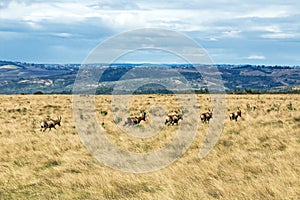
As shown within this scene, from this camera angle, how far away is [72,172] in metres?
11.0

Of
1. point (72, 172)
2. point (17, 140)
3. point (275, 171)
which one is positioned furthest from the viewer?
point (17, 140)

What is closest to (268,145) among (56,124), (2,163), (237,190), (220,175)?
(220,175)

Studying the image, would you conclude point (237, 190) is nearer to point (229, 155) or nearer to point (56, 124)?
point (229, 155)

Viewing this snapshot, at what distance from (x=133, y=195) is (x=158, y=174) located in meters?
1.83

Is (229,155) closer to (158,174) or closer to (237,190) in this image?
(158,174)

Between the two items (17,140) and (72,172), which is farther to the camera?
(17,140)

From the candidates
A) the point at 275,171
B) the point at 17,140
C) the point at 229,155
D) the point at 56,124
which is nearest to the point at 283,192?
the point at 275,171

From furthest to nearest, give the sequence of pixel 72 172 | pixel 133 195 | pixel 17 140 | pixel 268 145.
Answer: pixel 17 140 → pixel 268 145 → pixel 72 172 → pixel 133 195

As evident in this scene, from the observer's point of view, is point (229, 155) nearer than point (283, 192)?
No

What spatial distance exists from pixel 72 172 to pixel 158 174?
7.98 ft

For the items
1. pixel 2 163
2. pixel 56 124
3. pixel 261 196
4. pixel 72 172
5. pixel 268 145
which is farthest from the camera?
pixel 56 124

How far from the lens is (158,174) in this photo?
10445 mm

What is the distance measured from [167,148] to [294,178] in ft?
19.1

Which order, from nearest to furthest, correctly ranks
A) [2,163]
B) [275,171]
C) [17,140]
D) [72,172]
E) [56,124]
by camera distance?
[275,171] < [72,172] < [2,163] < [17,140] < [56,124]
